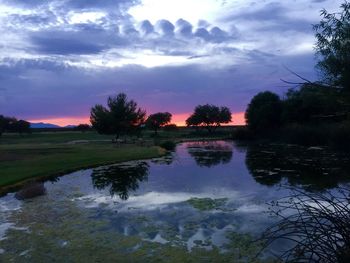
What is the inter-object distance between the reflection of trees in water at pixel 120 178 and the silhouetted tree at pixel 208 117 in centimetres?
11656

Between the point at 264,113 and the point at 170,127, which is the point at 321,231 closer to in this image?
the point at 264,113

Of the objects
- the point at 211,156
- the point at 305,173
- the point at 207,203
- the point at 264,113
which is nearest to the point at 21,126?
the point at 264,113

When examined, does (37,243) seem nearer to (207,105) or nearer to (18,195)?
(18,195)

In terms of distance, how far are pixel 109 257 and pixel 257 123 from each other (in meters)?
88.2

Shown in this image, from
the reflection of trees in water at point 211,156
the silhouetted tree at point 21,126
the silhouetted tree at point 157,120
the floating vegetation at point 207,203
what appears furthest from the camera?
the silhouetted tree at point 157,120

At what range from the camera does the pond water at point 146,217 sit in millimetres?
12688

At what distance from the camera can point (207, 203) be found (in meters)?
20.1

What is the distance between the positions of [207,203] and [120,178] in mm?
12517

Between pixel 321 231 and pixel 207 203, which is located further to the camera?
pixel 207 203

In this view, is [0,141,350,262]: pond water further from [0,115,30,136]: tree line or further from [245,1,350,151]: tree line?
[0,115,30,136]: tree line

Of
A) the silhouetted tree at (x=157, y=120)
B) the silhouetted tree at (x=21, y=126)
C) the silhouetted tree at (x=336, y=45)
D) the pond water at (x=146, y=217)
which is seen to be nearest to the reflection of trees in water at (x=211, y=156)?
the pond water at (x=146, y=217)

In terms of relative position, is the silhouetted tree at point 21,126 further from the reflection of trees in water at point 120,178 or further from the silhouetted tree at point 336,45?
the silhouetted tree at point 336,45

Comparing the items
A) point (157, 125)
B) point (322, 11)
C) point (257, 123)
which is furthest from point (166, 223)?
point (157, 125)

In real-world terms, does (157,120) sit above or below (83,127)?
above
